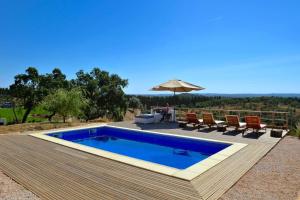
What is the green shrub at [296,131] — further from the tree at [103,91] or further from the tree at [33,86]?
the tree at [33,86]

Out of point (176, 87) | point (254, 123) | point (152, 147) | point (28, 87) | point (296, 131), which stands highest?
point (28, 87)

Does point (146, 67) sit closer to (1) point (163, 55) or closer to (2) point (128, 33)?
(1) point (163, 55)

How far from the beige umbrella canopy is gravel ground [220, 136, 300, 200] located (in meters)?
6.29

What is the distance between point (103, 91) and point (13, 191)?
20811 millimetres

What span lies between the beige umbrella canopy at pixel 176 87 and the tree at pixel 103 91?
39.5ft

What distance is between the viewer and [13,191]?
4.00m

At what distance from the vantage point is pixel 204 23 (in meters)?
15.0

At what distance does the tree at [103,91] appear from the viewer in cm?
2373

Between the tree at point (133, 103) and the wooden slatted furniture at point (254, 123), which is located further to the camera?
the tree at point (133, 103)

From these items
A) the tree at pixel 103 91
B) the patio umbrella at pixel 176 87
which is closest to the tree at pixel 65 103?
the patio umbrella at pixel 176 87

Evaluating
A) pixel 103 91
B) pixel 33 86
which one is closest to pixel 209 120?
pixel 103 91

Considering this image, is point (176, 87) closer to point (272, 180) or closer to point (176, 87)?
point (176, 87)

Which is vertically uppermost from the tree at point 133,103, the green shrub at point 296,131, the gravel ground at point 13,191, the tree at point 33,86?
the tree at point 33,86

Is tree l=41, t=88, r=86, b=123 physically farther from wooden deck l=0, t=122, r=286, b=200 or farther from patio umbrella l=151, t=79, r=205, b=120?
wooden deck l=0, t=122, r=286, b=200
